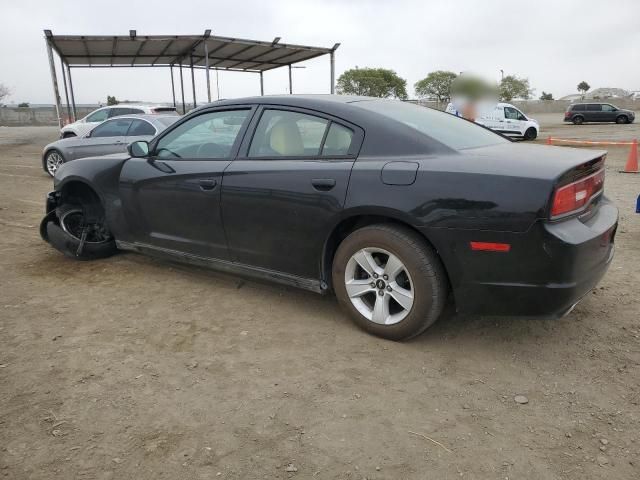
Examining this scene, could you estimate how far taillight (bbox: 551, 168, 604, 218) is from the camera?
2.59 metres

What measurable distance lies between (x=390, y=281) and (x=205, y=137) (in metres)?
1.94

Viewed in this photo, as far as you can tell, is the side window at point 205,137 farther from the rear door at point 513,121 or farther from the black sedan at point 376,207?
the rear door at point 513,121

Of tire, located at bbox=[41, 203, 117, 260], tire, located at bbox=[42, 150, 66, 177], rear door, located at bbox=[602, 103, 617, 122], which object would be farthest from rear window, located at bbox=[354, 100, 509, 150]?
rear door, located at bbox=[602, 103, 617, 122]

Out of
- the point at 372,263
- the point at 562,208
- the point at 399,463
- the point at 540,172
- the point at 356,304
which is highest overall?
the point at 540,172

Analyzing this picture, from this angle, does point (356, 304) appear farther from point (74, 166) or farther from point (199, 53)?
point (199, 53)

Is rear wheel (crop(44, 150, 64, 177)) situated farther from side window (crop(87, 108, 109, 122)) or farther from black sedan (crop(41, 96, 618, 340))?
black sedan (crop(41, 96, 618, 340))

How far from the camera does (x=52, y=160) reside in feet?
34.7

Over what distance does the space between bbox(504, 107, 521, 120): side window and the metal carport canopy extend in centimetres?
921

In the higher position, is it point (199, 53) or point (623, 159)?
point (199, 53)

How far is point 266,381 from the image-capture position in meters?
2.76

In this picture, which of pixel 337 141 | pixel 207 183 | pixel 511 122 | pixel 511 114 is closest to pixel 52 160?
pixel 207 183

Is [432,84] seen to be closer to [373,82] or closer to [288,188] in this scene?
[373,82]

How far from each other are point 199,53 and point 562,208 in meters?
18.4

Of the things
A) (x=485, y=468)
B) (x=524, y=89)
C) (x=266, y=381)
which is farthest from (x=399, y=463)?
(x=524, y=89)
